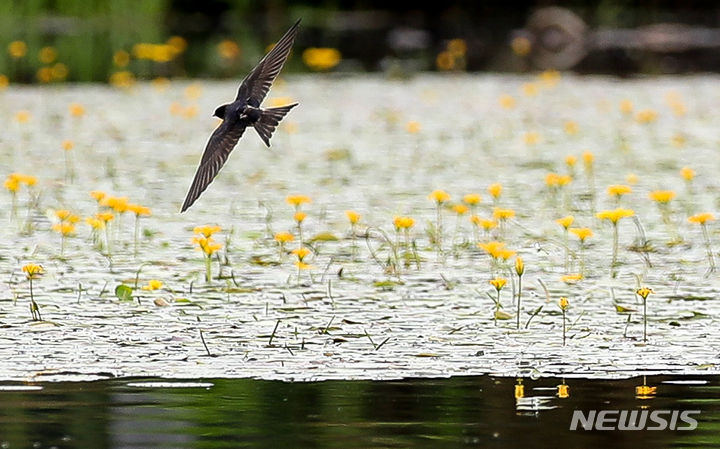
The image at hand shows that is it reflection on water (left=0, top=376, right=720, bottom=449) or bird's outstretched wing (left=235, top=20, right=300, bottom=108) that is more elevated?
bird's outstretched wing (left=235, top=20, right=300, bottom=108)

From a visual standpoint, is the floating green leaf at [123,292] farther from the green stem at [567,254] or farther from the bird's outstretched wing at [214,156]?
the green stem at [567,254]

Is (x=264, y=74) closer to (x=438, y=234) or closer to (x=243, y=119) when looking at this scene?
(x=243, y=119)

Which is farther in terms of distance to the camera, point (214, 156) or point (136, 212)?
point (136, 212)

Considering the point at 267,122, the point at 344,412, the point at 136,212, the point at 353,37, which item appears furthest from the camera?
the point at 353,37

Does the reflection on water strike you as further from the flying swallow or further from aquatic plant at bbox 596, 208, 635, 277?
aquatic plant at bbox 596, 208, 635, 277

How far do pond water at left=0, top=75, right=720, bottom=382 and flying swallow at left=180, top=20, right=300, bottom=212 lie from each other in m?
0.45

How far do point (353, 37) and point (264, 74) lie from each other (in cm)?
1421

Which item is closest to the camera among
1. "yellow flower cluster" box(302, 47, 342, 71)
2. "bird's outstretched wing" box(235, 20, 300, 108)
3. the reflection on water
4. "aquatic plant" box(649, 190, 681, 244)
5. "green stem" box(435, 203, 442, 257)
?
the reflection on water

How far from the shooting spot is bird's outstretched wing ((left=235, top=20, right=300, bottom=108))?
5223 millimetres

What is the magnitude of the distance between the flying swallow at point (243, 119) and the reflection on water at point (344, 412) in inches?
45.7

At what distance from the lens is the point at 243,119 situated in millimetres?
5105

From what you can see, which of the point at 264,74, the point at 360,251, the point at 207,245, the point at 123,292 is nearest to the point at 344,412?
the point at 207,245

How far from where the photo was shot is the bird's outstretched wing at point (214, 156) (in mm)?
5027

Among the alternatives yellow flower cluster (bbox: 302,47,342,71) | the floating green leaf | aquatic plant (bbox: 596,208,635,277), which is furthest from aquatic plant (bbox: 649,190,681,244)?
yellow flower cluster (bbox: 302,47,342,71)
